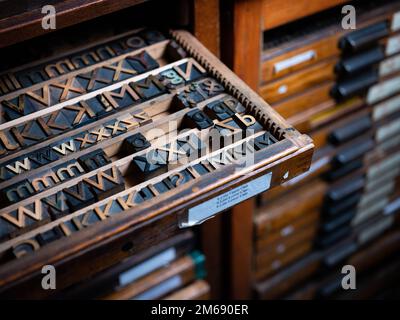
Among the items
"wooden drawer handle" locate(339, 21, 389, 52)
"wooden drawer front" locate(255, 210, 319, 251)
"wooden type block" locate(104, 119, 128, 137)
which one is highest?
"wooden drawer handle" locate(339, 21, 389, 52)

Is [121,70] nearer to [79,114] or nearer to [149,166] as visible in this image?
[79,114]

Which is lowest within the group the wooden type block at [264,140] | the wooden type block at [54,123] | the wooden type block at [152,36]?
the wooden type block at [264,140]

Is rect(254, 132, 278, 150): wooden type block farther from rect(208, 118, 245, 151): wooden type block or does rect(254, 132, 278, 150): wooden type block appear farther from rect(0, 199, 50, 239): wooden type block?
rect(0, 199, 50, 239): wooden type block

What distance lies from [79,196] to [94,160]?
106mm

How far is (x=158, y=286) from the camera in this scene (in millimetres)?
2078

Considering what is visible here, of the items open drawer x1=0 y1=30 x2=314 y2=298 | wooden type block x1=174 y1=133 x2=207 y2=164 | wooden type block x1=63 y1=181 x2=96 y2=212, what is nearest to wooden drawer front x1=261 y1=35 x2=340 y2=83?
open drawer x1=0 y1=30 x2=314 y2=298

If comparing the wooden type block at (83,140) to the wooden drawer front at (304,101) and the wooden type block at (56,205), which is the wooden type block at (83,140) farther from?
the wooden drawer front at (304,101)

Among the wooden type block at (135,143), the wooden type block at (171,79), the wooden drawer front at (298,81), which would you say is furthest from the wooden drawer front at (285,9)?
the wooden type block at (135,143)

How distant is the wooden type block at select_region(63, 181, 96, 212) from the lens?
1138mm

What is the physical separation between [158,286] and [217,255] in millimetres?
273

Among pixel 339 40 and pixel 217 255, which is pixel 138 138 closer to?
pixel 339 40

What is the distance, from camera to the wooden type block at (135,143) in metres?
1.25

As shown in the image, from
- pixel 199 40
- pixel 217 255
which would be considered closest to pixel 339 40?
pixel 199 40
